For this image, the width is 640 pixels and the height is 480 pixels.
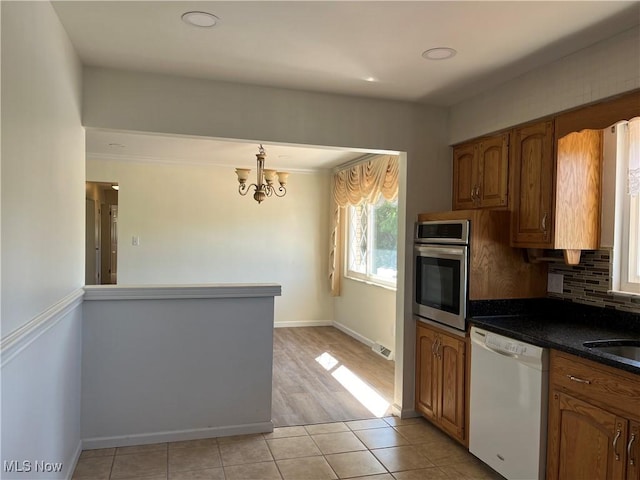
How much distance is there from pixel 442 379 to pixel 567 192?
1477 millimetres

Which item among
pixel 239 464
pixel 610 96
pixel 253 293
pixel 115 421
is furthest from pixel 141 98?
pixel 610 96

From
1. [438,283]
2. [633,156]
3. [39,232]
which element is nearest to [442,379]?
[438,283]

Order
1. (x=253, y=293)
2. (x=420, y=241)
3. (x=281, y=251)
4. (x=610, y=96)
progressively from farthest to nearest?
1. (x=281, y=251)
2. (x=420, y=241)
3. (x=253, y=293)
4. (x=610, y=96)

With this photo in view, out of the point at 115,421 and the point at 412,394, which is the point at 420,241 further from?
the point at 115,421

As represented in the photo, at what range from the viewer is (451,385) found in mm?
3104

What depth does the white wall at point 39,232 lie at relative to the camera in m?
1.58

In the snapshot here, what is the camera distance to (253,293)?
324cm

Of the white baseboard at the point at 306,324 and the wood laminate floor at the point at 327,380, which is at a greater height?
the white baseboard at the point at 306,324

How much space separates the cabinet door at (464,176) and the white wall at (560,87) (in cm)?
11

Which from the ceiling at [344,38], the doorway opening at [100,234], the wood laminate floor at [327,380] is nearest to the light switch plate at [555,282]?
the ceiling at [344,38]

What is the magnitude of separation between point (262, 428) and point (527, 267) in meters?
2.13

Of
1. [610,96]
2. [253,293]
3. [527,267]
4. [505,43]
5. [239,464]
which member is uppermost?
[505,43]

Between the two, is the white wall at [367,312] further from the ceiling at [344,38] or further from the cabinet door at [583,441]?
the ceiling at [344,38]

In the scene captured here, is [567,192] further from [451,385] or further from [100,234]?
[100,234]
